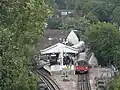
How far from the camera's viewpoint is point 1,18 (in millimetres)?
11273

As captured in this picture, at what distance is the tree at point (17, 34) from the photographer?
10398mm

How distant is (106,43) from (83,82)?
5.11m

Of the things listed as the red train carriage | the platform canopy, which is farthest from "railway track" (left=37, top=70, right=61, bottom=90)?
the platform canopy

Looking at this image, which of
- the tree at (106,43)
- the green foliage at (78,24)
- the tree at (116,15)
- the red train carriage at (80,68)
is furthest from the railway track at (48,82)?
the tree at (116,15)

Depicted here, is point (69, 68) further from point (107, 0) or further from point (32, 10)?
point (107, 0)

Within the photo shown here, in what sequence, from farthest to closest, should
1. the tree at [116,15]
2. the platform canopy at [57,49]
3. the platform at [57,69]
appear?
the tree at [116,15], the platform canopy at [57,49], the platform at [57,69]

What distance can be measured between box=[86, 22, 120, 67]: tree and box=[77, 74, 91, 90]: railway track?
9.68 ft

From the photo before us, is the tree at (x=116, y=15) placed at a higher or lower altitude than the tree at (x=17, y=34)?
lower

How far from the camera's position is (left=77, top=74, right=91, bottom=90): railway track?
2214 cm

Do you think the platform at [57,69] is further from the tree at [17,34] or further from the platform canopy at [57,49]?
the tree at [17,34]

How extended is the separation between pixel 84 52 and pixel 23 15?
2150cm

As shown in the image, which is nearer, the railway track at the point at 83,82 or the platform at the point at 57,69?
the railway track at the point at 83,82

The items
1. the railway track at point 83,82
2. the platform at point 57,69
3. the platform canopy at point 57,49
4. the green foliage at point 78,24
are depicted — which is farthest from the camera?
the green foliage at point 78,24

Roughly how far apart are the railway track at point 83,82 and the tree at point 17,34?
818 centimetres
